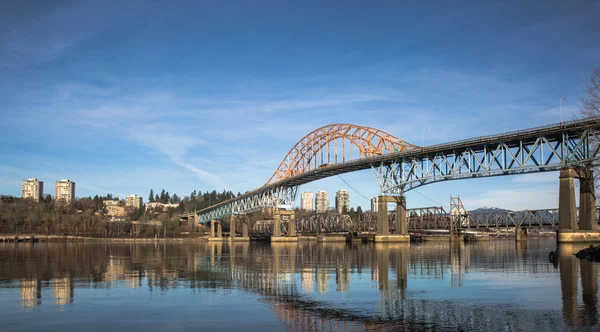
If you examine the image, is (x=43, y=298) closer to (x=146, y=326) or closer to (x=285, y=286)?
(x=146, y=326)

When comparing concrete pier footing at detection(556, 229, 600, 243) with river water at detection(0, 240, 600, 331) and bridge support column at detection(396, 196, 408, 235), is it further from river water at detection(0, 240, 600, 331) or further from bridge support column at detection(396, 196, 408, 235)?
bridge support column at detection(396, 196, 408, 235)

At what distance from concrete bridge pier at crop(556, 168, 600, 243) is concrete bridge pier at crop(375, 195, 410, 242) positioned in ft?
141

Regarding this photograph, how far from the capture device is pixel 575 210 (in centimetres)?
7731

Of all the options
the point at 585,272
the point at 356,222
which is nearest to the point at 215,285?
the point at 585,272

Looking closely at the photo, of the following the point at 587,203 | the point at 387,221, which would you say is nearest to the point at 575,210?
the point at 587,203

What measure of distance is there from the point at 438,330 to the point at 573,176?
7230 cm

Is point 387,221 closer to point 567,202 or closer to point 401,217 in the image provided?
point 401,217

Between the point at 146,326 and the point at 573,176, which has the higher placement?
the point at 573,176

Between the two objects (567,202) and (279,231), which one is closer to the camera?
(567,202)

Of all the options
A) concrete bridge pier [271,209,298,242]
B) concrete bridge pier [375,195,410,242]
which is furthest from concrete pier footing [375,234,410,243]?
concrete bridge pier [271,209,298,242]

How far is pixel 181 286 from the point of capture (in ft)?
106

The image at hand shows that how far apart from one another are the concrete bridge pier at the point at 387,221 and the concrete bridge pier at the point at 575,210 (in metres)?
43.0

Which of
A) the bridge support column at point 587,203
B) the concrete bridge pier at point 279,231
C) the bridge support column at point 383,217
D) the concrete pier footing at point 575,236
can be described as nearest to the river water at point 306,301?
the concrete pier footing at point 575,236

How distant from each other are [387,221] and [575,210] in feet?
156
